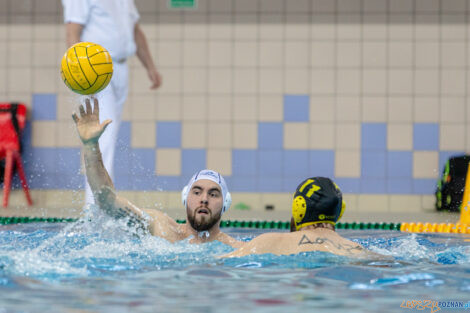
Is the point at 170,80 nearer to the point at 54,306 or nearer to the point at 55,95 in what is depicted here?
the point at 55,95

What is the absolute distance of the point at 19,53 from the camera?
8.83 meters

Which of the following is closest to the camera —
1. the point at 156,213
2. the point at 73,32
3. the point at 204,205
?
the point at 204,205

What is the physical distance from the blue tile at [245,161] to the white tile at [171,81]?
41.4 inches

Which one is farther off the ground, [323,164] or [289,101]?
[289,101]

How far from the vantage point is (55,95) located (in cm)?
873

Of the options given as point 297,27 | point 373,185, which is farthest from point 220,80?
point 373,185

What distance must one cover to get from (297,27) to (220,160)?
1880 mm

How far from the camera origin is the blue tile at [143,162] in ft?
28.1

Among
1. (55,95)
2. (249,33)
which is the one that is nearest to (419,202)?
(249,33)

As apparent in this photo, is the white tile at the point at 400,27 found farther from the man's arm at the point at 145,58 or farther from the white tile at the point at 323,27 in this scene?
the man's arm at the point at 145,58

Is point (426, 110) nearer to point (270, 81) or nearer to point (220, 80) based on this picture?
point (270, 81)

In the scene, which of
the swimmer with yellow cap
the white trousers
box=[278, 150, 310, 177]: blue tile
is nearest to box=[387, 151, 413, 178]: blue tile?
box=[278, 150, 310, 177]: blue tile

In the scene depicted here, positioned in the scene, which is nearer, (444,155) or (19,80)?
(444,155)

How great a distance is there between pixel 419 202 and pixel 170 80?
3.36 meters
